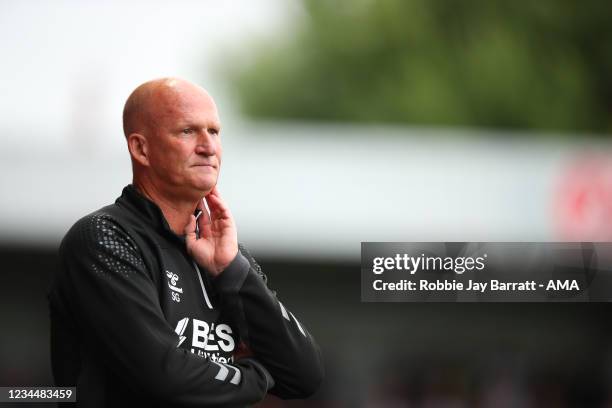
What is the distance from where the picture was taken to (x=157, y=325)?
6.30ft

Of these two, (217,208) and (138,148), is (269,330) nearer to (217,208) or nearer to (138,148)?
(217,208)

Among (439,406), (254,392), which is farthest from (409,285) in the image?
(439,406)

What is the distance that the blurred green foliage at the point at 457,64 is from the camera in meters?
19.3

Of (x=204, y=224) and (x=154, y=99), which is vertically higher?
(x=154, y=99)

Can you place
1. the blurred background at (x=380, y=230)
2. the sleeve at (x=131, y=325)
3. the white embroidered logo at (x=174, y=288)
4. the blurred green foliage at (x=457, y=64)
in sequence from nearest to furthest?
the sleeve at (x=131, y=325)
the white embroidered logo at (x=174, y=288)
the blurred background at (x=380, y=230)
the blurred green foliage at (x=457, y=64)

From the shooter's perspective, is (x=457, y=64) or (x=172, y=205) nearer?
(x=172, y=205)

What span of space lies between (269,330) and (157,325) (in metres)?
0.25

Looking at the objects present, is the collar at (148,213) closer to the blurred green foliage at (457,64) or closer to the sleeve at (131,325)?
the sleeve at (131,325)

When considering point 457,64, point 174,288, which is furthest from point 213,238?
point 457,64

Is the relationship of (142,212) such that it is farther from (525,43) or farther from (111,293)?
(525,43)

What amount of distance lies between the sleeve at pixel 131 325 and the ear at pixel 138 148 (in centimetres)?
14

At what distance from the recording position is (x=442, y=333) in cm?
1179

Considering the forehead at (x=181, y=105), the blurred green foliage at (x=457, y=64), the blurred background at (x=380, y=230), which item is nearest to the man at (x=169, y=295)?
the forehead at (x=181, y=105)

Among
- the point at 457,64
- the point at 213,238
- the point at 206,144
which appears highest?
the point at 457,64
